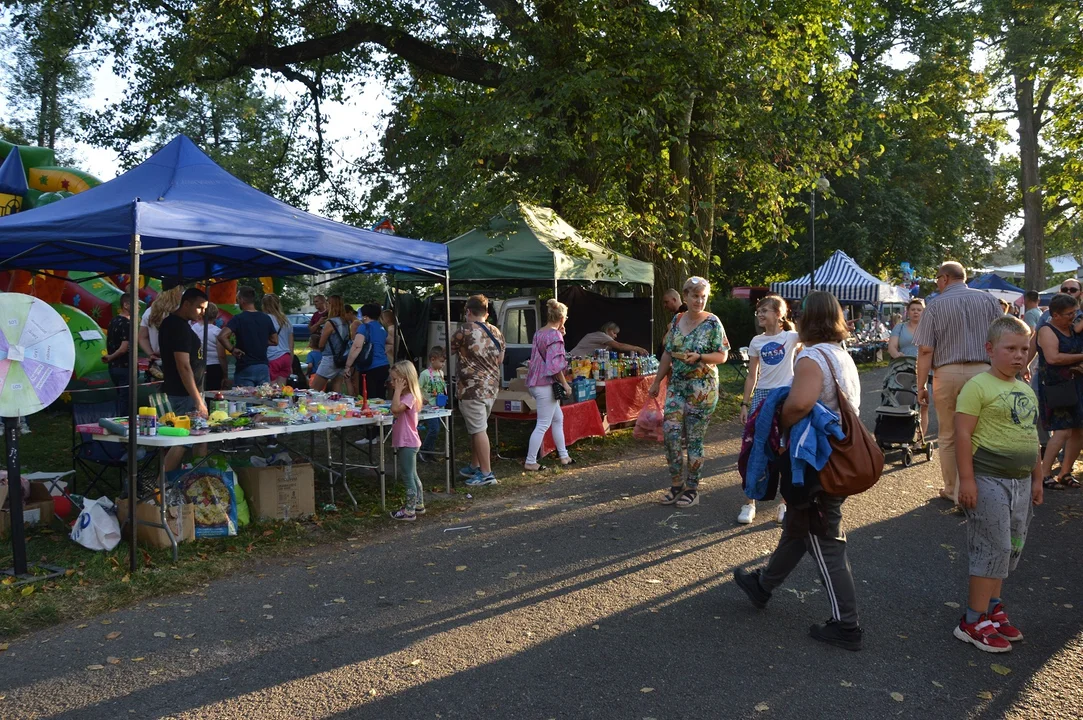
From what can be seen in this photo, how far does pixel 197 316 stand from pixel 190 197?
0.93 metres

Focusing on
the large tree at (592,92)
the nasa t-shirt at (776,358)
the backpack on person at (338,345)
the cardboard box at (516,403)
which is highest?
the large tree at (592,92)

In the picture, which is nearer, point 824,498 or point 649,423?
point 824,498

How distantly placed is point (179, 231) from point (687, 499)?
4468 millimetres

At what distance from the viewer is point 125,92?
15086 mm

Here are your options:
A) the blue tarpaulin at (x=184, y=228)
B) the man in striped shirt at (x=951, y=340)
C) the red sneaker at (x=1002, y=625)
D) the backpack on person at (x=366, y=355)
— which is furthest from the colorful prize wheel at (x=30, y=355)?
the man in striped shirt at (x=951, y=340)

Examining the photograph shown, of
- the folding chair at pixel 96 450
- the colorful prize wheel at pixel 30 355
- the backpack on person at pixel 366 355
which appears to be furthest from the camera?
the backpack on person at pixel 366 355

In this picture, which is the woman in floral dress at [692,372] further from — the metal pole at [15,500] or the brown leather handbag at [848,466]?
the metal pole at [15,500]

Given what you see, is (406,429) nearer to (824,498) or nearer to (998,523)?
(824,498)

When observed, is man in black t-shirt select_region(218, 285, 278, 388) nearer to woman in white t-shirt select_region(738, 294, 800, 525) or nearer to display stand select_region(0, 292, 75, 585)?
display stand select_region(0, 292, 75, 585)

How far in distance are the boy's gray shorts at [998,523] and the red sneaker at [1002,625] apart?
0.28m

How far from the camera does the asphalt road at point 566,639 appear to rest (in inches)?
147

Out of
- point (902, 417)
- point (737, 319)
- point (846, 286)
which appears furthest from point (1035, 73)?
point (902, 417)

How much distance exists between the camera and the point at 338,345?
34.4 ft

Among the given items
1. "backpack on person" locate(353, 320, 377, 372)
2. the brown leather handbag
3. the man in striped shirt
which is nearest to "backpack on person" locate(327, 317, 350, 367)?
"backpack on person" locate(353, 320, 377, 372)
